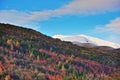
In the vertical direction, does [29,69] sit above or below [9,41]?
below

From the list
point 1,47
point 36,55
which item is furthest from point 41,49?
point 1,47

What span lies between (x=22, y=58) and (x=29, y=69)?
7721 mm

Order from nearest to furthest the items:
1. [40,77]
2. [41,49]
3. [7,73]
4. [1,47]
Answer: [7,73] → [40,77] → [1,47] → [41,49]

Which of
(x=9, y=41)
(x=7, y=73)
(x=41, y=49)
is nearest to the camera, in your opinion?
(x=7, y=73)

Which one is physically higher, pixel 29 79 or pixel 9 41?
pixel 9 41

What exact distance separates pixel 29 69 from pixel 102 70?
26.1m

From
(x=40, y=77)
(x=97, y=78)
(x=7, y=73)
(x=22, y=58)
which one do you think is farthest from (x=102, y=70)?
(x=7, y=73)

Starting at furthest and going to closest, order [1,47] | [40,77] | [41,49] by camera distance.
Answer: [41,49]
[1,47]
[40,77]

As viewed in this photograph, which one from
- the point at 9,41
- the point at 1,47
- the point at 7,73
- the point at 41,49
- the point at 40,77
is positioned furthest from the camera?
the point at 41,49

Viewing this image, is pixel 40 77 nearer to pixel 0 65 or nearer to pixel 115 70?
pixel 0 65

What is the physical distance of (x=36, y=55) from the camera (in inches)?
3098

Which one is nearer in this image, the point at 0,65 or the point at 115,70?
the point at 0,65

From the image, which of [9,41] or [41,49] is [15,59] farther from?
[41,49]

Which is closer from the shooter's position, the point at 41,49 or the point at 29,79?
the point at 29,79
